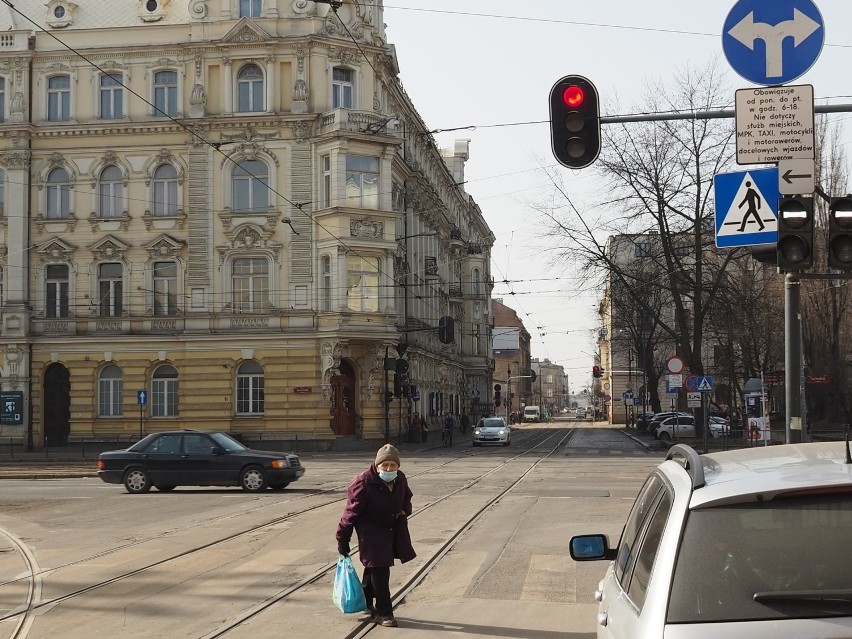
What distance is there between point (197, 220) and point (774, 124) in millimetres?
38150

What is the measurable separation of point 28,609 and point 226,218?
3645cm

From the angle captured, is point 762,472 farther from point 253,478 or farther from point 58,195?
point 58,195

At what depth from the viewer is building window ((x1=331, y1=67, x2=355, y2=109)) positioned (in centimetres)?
4588

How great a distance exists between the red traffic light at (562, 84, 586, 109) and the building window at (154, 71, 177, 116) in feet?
121

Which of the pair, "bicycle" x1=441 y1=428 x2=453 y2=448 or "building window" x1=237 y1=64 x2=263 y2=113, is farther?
"bicycle" x1=441 y1=428 x2=453 y2=448

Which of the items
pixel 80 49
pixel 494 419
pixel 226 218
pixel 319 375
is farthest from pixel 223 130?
pixel 494 419

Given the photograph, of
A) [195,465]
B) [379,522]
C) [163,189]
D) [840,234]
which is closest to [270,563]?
[379,522]

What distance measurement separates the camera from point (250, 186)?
45.8 meters

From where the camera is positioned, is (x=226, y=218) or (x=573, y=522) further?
(x=226, y=218)

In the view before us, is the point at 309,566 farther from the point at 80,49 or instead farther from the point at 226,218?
the point at 80,49

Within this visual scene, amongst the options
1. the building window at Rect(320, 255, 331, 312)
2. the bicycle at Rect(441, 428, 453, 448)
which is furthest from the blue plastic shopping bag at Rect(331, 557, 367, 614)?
the bicycle at Rect(441, 428, 453, 448)

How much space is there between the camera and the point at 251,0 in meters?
45.9

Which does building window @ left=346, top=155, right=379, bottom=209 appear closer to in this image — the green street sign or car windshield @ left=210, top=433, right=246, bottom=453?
the green street sign

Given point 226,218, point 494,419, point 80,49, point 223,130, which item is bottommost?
point 494,419
